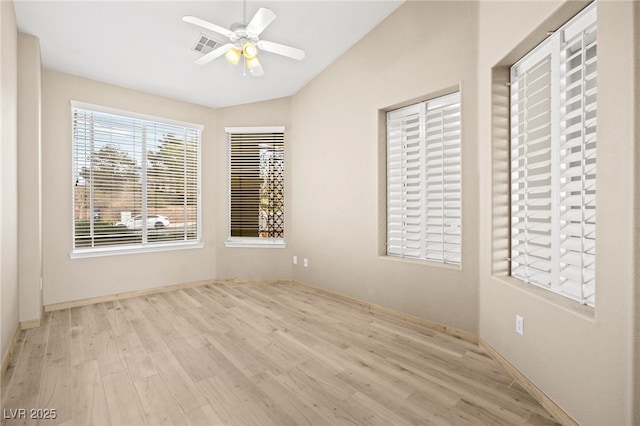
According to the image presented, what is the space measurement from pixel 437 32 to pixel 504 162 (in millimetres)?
1459

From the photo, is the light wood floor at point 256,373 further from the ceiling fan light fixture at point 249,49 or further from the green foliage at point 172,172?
the ceiling fan light fixture at point 249,49

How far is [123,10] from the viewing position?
269 cm

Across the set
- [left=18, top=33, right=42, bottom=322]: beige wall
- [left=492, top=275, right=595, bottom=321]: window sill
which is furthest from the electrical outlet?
[left=18, top=33, right=42, bottom=322]: beige wall

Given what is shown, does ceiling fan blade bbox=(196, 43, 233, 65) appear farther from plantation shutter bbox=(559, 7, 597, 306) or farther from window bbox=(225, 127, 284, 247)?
plantation shutter bbox=(559, 7, 597, 306)

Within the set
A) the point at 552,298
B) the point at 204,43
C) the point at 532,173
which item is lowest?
the point at 552,298

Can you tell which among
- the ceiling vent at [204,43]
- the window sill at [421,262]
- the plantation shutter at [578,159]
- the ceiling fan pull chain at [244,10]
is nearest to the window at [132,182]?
the ceiling vent at [204,43]

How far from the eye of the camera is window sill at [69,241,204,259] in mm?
3805

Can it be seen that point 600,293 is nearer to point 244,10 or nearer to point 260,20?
point 260,20

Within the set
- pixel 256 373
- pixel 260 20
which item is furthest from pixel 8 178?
pixel 256 373

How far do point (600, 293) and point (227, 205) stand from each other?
182 inches

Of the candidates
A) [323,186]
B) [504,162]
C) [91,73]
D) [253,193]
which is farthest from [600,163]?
[91,73]

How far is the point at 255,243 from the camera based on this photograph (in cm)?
492

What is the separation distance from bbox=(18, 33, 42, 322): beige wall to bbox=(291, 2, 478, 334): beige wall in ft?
10.1

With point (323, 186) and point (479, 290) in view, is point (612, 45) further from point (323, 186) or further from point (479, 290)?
point (323, 186)
